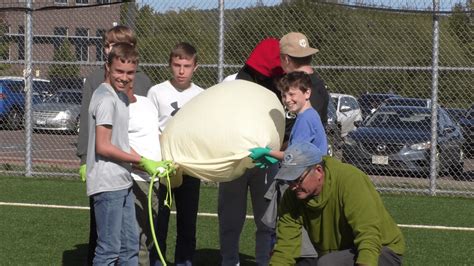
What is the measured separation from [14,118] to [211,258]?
38.8ft

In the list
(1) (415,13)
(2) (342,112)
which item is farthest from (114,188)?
(2) (342,112)

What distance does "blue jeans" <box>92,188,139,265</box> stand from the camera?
235 inches

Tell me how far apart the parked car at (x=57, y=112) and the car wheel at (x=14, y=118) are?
17.5 inches

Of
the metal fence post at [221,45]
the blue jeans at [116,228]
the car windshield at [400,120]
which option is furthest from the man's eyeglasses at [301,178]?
the car windshield at [400,120]

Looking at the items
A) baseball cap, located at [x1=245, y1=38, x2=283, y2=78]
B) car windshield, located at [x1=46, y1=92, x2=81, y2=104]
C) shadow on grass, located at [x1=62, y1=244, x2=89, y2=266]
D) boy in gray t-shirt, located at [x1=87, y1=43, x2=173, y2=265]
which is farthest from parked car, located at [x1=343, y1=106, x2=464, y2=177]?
boy in gray t-shirt, located at [x1=87, y1=43, x2=173, y2=265]

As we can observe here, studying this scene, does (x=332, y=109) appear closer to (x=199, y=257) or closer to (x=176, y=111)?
(x=199, y=257)

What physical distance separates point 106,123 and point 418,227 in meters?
5.17

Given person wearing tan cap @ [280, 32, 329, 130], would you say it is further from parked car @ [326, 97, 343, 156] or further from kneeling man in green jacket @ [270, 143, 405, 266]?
parked car @ [326, 97, 343, 156]

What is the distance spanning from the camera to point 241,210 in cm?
717

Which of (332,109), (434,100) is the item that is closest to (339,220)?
(434,100)

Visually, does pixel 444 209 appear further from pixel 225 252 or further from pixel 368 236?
pixel 368 236

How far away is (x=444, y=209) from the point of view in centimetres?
1158

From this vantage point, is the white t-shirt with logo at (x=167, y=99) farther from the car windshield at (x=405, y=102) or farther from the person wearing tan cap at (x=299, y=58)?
the car windshield at (x=405, y=102)

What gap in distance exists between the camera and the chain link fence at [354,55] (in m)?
13.8
